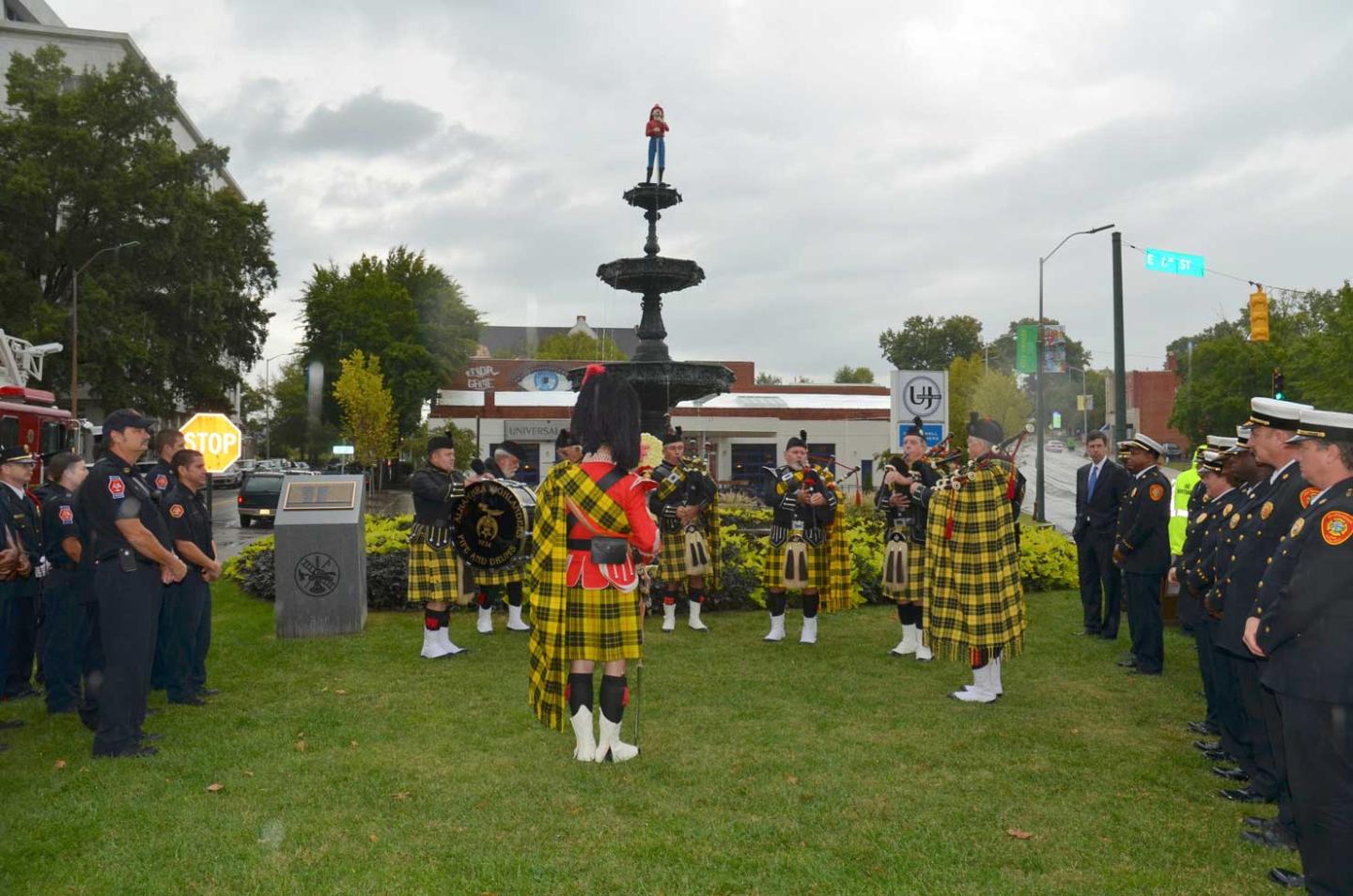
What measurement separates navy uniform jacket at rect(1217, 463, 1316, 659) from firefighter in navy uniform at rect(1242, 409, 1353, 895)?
80 centimetres

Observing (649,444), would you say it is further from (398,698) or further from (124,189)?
(124,189)

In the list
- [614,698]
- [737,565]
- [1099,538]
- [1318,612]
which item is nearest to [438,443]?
[614,698]

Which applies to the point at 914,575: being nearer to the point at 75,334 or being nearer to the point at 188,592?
the point at 188,592

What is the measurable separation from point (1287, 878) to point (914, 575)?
5049mm

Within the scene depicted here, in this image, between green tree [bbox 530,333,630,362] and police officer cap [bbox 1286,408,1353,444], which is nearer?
police officer cap [bbox 1286,408,1353,444]

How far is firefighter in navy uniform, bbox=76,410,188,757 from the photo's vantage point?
606cm

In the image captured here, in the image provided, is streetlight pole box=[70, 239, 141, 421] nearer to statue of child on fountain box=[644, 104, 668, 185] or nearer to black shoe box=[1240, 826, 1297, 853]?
statue of child on fountain box=[644, 104, 668, 185]

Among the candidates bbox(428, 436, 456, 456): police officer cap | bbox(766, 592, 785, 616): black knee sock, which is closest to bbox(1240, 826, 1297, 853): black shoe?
bbox(766, 592, 785, 616): black knee sock

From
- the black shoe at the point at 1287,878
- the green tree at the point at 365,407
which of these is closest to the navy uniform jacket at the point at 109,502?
the black shoe at the point at 1287,878

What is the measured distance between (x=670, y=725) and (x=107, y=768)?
3.53m

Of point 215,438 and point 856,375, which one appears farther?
point 856,375

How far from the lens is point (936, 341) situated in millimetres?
96750

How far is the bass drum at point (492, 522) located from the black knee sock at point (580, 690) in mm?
3110

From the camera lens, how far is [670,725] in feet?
22.4
